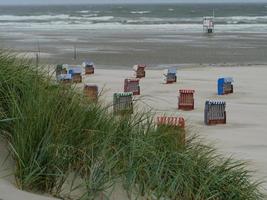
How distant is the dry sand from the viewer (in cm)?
844

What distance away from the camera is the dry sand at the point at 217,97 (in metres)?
8.44

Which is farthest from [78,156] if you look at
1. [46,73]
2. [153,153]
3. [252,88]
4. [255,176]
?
[252,88]

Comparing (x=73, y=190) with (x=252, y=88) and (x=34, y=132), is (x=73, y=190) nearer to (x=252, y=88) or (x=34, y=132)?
(x=34, y=132)

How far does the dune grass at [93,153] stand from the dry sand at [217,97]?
0.18 metres

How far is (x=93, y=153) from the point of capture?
14.8 feet

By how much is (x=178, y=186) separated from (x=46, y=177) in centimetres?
97

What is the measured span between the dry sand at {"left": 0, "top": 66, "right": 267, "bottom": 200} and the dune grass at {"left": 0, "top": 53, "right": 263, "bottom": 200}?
177mm

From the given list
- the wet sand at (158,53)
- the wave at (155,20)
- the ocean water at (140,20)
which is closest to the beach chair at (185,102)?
the wet sand at (158,53)

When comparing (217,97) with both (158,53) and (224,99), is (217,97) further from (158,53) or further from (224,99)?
(158,53)

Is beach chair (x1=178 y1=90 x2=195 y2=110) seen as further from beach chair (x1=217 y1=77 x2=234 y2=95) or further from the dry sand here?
beach chair (x1=217 y1=77 x2=234 y2=95)

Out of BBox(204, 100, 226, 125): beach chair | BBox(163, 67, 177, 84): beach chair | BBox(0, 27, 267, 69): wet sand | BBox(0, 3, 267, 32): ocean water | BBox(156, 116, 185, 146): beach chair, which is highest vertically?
BBox(0, 3, 267, 32): ocean water

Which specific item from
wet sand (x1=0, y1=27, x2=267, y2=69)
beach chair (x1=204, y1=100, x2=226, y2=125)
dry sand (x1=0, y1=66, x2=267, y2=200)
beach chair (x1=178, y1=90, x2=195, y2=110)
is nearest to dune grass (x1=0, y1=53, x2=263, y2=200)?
dry sand (x1=0, y1=66, x2=267, y2=200)

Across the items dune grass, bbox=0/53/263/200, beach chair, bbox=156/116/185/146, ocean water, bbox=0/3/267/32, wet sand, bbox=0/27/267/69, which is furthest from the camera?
ocean water, bbox=0/3/267/32

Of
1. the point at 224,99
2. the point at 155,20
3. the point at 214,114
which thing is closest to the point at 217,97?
the point at 224,99
